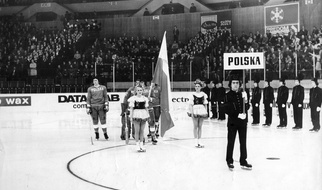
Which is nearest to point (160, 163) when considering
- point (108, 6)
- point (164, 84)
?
point (164, 84)

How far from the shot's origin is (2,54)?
1073 inches

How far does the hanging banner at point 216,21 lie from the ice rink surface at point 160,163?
17.5 meters

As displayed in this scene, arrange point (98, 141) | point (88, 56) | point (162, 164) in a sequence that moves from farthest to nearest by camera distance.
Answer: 1. point (88, 56)
2. point (98, 141)
3. point (162, 164)

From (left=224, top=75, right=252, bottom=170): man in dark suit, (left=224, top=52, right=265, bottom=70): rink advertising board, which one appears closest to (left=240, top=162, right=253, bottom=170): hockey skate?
(left=224, top=75, right=252, bottom=170): man in dark suit

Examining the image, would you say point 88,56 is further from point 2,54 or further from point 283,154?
point 283,154

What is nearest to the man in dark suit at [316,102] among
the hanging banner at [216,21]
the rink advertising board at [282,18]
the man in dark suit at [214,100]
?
the man in dark suit at [214,100]

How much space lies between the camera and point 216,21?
29453 millimetres

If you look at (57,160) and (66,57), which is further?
(66,57)

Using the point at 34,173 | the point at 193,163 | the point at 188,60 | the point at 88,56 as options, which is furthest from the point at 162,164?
the point at 88,56

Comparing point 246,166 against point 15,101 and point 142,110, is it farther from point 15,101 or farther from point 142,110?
point 15,101

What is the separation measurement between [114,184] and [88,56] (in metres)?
21.3

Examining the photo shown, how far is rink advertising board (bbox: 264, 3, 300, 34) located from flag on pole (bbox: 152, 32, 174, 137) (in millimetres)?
16436

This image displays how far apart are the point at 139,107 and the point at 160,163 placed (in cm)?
161

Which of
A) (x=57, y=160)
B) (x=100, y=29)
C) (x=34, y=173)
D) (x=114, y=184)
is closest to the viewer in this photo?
(x=114, y=184)
